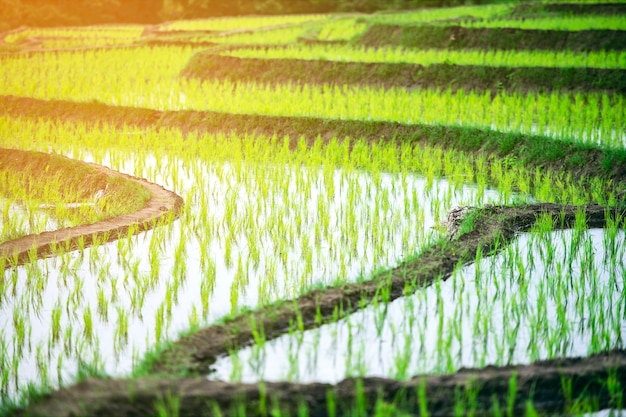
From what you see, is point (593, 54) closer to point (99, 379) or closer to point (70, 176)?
point (70, 176)

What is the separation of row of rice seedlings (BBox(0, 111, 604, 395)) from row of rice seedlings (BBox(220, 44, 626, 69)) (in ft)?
11.9

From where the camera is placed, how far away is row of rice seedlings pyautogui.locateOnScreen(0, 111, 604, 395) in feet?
11.6

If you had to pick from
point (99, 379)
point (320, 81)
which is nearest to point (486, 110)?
point (320, 81)

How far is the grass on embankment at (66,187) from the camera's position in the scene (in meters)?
5.64

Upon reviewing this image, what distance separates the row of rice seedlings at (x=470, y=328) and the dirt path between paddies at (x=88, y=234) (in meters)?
1.87

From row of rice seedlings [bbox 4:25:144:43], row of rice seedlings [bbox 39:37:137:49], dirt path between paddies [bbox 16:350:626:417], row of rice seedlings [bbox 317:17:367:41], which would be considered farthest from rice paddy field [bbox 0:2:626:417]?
row of rice seedlings [bbox 4:25:144:43]

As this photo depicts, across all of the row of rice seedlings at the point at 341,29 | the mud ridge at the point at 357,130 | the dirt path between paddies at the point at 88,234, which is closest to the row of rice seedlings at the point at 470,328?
the dirt path between paddies at the point at 88,234

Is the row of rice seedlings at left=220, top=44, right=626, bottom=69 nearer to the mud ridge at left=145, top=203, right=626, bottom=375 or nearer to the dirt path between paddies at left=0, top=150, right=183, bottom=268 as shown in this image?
the mud ridge at left=145, top=203, right=626, bottom=375

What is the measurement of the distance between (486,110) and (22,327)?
18.0 ft

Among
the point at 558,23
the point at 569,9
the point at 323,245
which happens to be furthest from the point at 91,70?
the point at 569,9

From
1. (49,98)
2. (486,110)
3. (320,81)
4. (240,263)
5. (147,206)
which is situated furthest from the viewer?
(320,81)

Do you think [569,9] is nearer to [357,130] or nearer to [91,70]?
[91,70]

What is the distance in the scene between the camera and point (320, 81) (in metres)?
10.7

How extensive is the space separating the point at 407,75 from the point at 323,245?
571 centimetres
